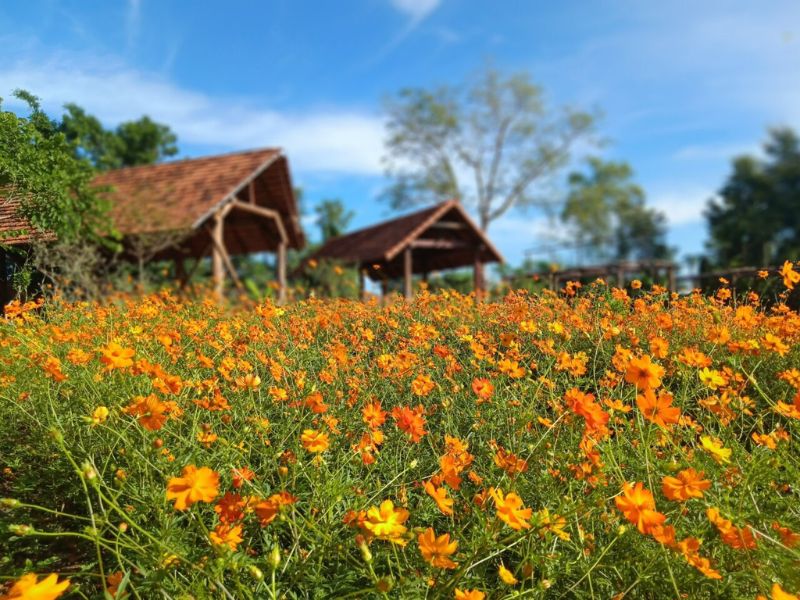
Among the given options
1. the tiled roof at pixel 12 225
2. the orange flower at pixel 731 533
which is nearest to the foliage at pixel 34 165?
the tiled roof at pixel 12 225

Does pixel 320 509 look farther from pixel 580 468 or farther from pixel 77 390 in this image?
pixel 77 390

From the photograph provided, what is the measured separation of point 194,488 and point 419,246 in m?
14.5

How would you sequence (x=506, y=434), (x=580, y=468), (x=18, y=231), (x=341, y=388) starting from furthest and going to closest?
(x=18, y=231)
(x=341, y=388)
(x=506, y=434)
(x=580, y=468)

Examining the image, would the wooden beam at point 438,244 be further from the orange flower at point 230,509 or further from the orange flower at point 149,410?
the orange flower at point 230,509

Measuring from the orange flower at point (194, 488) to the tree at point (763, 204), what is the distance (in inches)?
1165

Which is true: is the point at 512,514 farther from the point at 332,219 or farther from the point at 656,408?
the point at 332,219

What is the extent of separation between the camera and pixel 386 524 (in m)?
1.52

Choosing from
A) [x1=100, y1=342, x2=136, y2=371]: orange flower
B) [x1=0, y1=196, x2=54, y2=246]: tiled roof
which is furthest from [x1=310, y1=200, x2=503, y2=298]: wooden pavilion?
[x1=100, y1=342, x2=136, y2=371]: orange flower

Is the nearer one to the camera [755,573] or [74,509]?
[755,573]

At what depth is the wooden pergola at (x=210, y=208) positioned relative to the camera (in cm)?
1110

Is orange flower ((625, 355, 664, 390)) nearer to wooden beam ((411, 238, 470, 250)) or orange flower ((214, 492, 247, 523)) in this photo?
orange flower ((214, 492, 247, 523))

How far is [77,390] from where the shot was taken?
2691 millimetres

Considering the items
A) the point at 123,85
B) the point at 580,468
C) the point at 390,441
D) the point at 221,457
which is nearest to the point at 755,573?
the point at 580,468

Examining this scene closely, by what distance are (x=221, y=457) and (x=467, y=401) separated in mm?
1252
